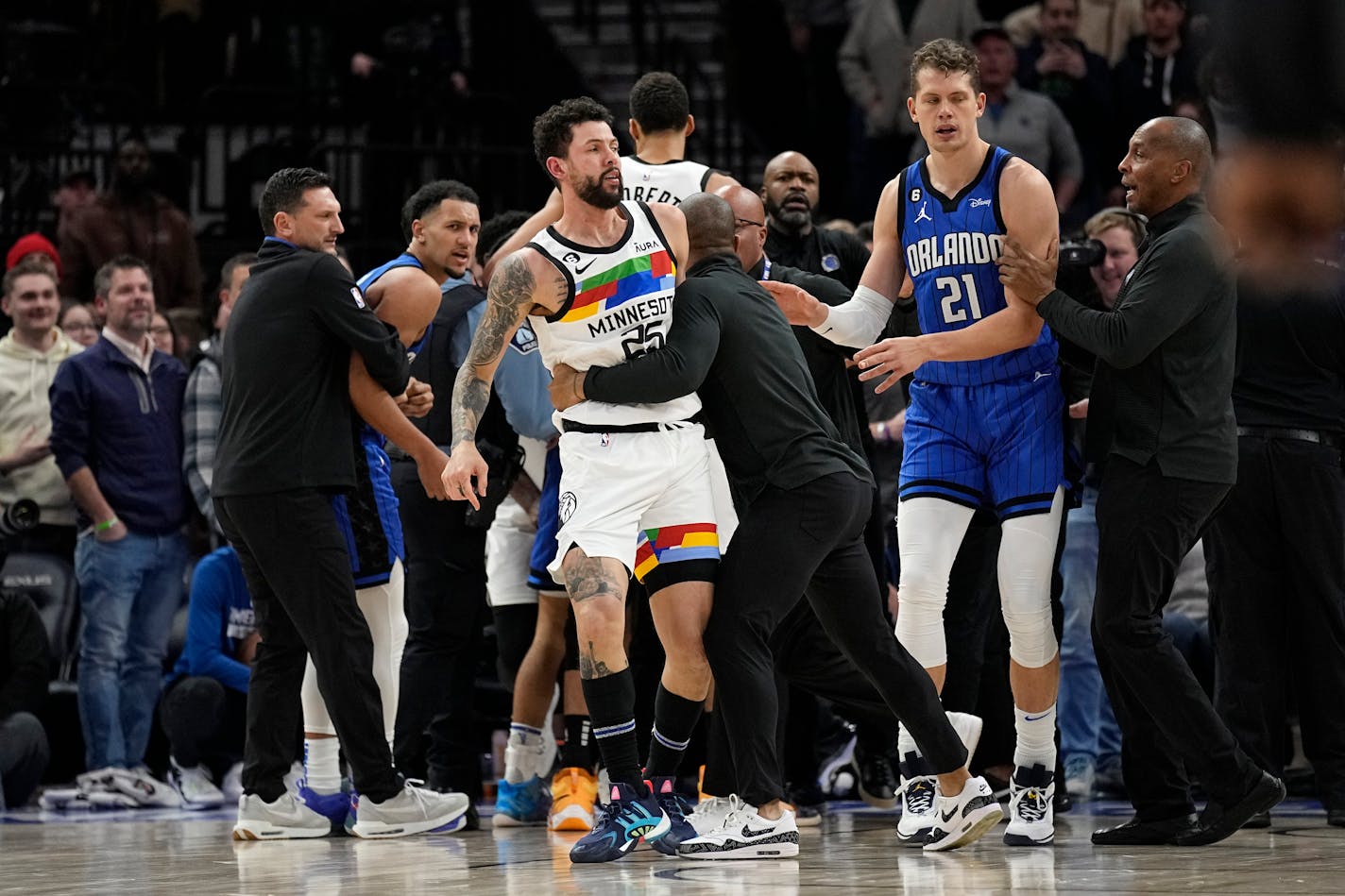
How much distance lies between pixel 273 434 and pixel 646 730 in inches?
74.4

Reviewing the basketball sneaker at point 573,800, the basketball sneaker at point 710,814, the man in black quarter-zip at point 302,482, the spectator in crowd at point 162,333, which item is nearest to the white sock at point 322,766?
the man in black quarter-zip at point 302,482

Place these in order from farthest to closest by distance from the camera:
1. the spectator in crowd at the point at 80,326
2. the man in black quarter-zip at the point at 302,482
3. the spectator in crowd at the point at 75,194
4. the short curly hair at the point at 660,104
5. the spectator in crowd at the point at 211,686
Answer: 1. the spectator in crowd at the point at 75,194
2. the spectator in crowd at the point at 80,326
3. the spectator in crowd at the point at 211,686
4. the short curly hair at the point at 660,104
5. the man in black quarter-zip at the point at 302,482

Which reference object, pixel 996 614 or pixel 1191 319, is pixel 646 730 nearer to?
pixel 996 614

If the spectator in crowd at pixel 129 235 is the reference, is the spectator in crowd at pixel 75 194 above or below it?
above

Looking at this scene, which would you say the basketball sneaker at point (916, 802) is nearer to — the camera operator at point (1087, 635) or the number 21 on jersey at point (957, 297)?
the number 21 on jersey at point (957, 297)

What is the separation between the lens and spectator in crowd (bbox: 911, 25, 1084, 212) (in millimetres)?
10398

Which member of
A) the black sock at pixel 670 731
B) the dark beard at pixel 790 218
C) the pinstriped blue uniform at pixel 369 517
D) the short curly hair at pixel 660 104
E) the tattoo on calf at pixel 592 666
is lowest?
the black sock at pixel 670 731

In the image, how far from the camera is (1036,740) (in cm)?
555

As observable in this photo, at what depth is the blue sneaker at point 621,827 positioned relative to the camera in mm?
5199

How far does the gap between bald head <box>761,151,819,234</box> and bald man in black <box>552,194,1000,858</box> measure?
→ 61.5 inches

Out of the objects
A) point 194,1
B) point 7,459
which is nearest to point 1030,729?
point 7,459

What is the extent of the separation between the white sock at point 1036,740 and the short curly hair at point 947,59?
6.26 feet

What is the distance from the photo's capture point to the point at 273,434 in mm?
6082

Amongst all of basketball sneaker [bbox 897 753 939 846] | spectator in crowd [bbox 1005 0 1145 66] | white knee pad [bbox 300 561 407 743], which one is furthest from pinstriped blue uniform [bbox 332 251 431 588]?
spectator in crowd [bbox 1005 0 1145 66]
